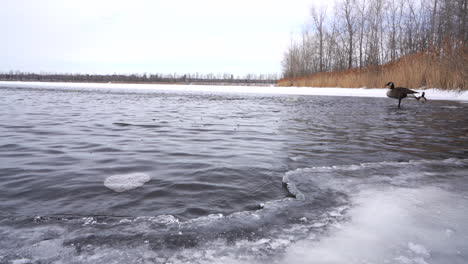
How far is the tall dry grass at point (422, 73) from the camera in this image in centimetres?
1295

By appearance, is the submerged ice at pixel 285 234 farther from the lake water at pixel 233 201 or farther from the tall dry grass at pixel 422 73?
the tall dry grass at pixel 422 73

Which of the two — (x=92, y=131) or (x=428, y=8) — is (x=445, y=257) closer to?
(x=92, y=131)

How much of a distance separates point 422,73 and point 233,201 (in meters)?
17.1

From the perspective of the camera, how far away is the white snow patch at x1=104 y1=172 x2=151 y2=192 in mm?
2445

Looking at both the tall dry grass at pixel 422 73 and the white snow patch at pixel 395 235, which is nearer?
the white snow patch at pixel 395 235

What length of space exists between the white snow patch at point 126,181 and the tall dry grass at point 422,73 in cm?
1487

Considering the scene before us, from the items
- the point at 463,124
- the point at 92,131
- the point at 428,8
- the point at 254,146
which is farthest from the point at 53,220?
the point at 428,8

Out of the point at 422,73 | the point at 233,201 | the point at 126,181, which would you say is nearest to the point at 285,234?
the point at 233,201

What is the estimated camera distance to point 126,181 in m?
2.60

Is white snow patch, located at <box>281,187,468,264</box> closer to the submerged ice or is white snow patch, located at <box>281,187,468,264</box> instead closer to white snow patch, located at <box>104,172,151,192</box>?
the submerged ice

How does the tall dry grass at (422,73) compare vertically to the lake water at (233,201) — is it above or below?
above

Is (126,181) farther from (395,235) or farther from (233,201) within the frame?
(395,235)

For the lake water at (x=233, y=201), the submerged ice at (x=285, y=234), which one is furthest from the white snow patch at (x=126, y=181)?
the submerged ice at (x=285, y=234)

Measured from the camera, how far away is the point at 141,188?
2.43m
